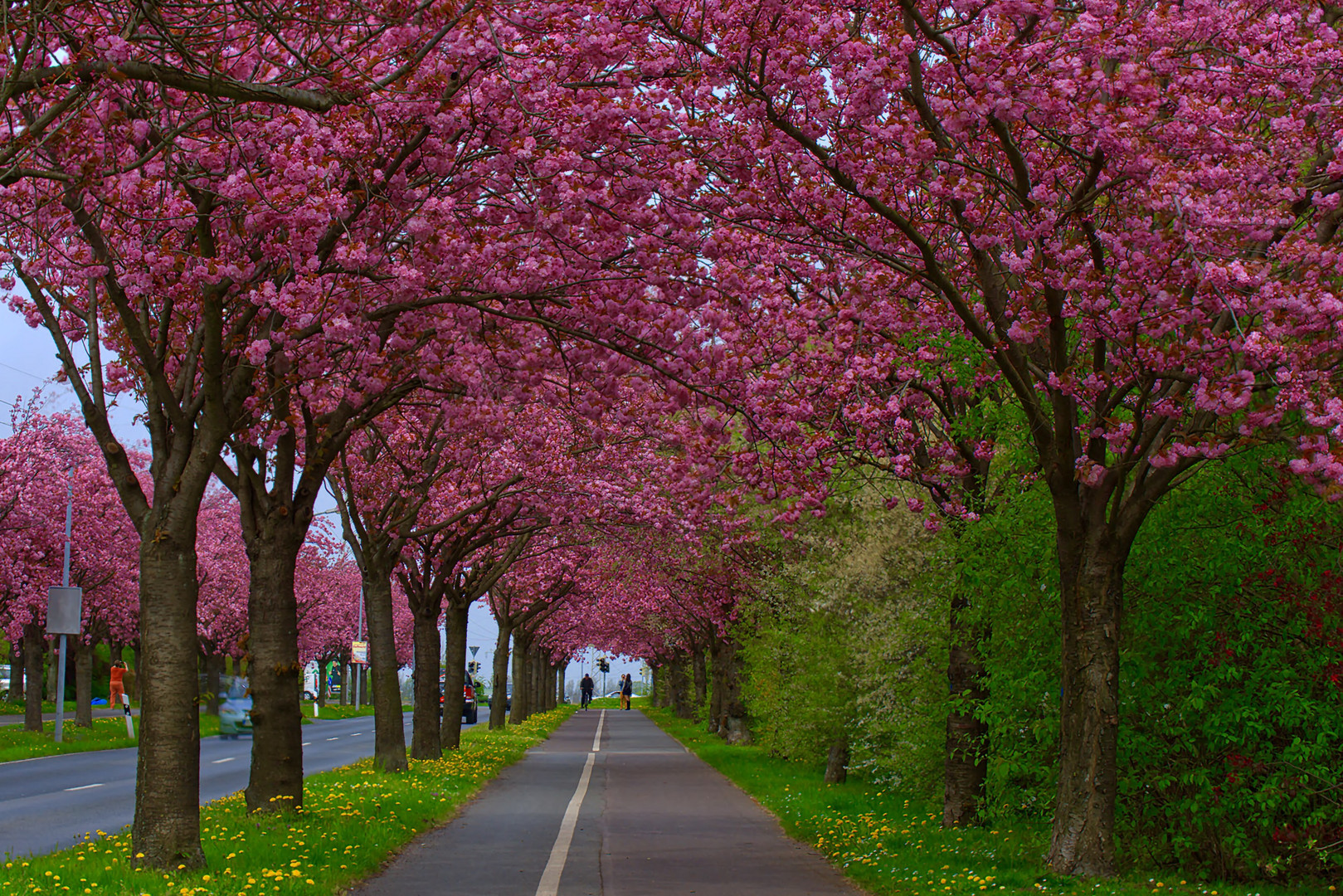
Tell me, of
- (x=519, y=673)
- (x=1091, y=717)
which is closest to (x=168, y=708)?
(x=1091, y=717)

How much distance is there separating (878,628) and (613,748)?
21.8 m

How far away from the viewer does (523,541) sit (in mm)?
28750

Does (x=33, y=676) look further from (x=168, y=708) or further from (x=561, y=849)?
(x=168, y=708)

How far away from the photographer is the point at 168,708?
9.71 m

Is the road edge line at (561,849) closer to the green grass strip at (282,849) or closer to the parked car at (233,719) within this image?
the green grass strip at (282,849)

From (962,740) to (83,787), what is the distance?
15.5 metres

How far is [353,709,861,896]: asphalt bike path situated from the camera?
35.2 feet

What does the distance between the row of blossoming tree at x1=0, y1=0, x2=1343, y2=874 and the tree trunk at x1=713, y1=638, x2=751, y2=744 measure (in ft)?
74.2

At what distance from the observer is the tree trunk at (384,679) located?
20953 mm

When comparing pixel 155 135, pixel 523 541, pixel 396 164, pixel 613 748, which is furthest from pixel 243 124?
pixel 613 748

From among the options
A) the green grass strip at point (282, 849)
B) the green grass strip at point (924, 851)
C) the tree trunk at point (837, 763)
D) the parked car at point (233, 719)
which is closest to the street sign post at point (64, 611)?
the parked car at point (233, 719)

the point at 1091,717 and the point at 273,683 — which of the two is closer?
the point at 1091,717

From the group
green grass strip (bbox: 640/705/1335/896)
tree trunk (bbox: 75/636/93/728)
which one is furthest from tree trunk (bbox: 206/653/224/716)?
green grass strip (bbox: 640/705/1335/896)

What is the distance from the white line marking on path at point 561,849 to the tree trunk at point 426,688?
3.71m
